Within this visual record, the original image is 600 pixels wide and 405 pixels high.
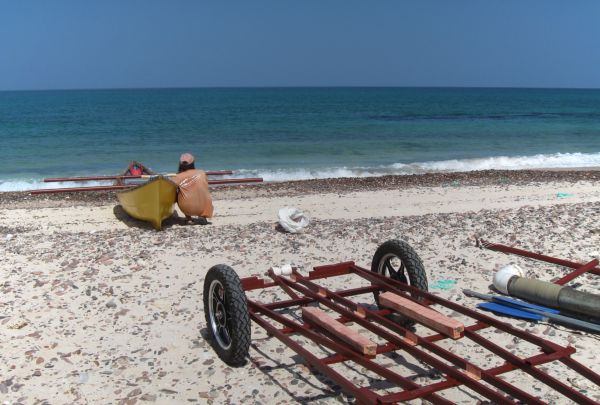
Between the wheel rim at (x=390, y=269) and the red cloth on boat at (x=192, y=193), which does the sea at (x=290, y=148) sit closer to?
the red cloth on boat at (x=192, y=193)

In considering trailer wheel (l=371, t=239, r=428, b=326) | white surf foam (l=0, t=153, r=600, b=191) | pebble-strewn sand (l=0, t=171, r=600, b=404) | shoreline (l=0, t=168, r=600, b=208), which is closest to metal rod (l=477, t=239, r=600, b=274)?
pebble-strewn sand (l=0, t=171, r=600, b=404)

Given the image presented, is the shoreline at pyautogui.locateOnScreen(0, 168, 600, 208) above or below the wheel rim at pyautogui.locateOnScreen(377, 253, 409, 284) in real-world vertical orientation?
below

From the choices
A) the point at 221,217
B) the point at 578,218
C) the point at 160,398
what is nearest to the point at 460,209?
the point at 578,218

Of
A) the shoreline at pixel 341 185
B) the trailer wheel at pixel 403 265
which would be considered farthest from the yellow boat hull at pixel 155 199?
the trailer wheel at pixel 403 265

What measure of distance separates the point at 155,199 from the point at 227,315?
5.58 metres

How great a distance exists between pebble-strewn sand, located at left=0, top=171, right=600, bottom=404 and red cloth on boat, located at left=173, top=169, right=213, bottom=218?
398 mm

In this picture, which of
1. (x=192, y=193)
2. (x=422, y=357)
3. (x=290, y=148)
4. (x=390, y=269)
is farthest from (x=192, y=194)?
(x=290, y=148)

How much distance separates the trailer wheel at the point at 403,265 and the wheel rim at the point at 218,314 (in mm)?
1790

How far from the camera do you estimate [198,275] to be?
8.00m

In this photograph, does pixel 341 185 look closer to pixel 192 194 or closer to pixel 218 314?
pixel 192 194

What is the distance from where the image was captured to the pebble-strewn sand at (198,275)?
5.13 m

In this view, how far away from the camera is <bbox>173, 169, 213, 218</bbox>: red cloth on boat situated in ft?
36.1

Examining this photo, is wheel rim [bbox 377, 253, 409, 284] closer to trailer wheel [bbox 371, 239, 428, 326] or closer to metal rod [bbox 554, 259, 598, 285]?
trailer wheel [bbox 371, 239, 428, 326]

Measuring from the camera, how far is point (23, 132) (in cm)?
4288
